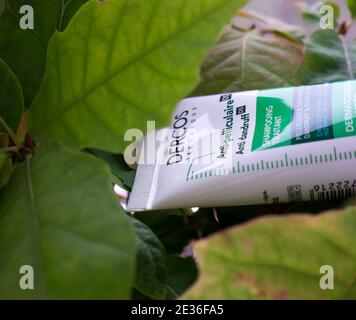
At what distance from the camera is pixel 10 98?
0.88 feet

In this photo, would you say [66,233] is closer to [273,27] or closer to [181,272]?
[181,272]

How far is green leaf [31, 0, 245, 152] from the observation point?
0.21 meters

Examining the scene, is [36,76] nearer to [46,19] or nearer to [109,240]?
[46,19]

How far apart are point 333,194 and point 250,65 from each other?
0.37 ft

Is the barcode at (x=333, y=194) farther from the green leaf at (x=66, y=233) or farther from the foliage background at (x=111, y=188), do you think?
the green leaf at (x=66, y=233)

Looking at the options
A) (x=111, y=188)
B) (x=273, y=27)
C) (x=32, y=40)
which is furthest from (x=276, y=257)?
(x=273, y=27)

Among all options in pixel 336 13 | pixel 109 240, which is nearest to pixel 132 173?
pixel 109 240

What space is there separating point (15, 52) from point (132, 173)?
0.09m

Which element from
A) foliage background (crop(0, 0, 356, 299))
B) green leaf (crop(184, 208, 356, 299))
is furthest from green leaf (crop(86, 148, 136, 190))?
green leaf (crop(184, 208, 356, 299))

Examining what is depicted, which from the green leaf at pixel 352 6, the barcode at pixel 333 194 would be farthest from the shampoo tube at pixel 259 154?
the green leaf at pixel 352 6

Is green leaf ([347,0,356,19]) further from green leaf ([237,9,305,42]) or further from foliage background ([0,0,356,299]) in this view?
foliage background ([0,0,356,299])

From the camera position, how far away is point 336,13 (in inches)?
17.6

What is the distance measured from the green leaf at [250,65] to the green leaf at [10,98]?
124 millimetres

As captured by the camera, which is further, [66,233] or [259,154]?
[259,154]
